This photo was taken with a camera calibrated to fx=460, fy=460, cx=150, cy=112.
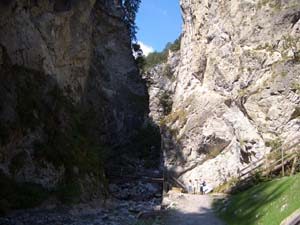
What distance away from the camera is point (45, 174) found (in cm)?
2656

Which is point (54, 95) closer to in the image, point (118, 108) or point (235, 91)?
point (235, 91)

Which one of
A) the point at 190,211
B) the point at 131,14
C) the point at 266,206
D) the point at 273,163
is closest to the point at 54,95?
the point at 190,211

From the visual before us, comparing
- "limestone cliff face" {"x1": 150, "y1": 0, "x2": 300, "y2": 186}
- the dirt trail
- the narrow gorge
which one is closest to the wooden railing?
the narrow gorge

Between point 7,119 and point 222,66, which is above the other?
point 222,66

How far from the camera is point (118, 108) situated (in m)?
48.3

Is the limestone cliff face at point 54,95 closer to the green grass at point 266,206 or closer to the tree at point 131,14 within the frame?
the tree at point 131,14

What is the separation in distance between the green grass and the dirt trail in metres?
0.55

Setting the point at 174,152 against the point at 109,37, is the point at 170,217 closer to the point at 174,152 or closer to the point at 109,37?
the point at 174,152

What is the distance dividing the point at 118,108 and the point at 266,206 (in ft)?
109

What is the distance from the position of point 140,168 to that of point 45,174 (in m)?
21.0

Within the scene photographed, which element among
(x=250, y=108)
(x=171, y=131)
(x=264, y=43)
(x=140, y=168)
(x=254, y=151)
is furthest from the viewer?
(x=140, y=168)

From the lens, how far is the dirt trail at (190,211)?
63.2ft

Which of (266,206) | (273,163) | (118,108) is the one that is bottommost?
(266,206)

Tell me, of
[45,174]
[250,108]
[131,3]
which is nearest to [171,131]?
[250,108]
